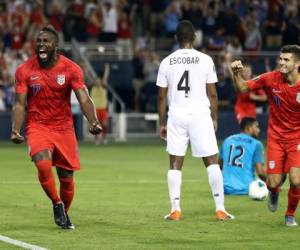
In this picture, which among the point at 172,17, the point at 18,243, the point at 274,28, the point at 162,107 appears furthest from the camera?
the point at 274,28

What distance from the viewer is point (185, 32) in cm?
1439

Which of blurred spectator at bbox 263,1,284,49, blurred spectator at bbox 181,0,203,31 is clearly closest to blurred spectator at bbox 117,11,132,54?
blurred spectator at bbox 181,0,203,31

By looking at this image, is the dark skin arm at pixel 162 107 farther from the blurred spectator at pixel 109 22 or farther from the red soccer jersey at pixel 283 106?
the blurred spectator at pixel 109 22

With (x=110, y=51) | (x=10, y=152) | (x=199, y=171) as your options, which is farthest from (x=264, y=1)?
(x=199, y=171)

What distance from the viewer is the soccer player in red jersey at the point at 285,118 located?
13875 millimetres

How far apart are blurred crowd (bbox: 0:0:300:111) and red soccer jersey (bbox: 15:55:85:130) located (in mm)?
21671

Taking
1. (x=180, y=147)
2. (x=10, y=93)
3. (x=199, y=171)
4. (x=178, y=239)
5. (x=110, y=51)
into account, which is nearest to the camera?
(x=178, y=239)

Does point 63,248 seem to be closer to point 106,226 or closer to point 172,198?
point 106,226

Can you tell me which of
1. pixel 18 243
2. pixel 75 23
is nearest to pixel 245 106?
pixel 18 243

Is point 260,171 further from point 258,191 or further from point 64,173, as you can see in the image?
point 64,173

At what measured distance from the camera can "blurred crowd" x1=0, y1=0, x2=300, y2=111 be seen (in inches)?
1431

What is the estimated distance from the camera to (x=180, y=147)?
14.4 metres

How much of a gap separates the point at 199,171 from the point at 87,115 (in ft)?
33.2

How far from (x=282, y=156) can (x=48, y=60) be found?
298cm
